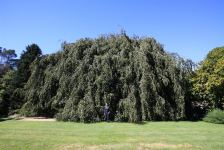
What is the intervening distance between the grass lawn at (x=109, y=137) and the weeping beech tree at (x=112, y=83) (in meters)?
2.47

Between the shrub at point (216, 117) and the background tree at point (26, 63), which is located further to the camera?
the background tree at point (26, 63)

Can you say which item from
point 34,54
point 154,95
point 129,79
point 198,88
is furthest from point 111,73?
point 34,54

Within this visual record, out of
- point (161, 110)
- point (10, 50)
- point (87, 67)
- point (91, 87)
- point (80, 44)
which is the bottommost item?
point (161, 110)

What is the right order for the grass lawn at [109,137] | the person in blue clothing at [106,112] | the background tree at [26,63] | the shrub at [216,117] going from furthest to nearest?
the background tree at [26,63] → the shrub at [216,117] → the person in blue clothing at [106,112] → the grass lawn at [109,137]

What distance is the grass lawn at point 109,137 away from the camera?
11.8m

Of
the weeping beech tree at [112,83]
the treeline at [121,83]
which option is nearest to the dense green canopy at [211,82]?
the treeline at [121,83]

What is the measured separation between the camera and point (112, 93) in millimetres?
20031

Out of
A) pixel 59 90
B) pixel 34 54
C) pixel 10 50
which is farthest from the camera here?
pixel 10 50

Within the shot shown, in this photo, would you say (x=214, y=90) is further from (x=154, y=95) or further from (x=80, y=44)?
(x=80, y=44)

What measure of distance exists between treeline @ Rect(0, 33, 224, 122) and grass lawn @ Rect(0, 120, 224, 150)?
8.37 feet

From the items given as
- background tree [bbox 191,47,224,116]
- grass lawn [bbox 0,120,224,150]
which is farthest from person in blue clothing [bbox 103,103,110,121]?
background tree [bbox 191,47,224,116]

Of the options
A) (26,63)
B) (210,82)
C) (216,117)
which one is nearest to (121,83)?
(210,82)

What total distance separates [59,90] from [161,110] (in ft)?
20.4

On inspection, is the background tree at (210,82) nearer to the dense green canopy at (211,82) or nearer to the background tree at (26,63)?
the dense green canopy at (211,82)
